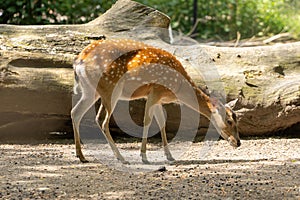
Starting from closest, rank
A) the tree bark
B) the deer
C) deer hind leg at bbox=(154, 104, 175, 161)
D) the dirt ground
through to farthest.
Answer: the dirt ground
the deer
deer hind leg at bbox=(154, 104, 175, 161)
the tree bark

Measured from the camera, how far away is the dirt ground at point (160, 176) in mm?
4754

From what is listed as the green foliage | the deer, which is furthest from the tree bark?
the green foliage

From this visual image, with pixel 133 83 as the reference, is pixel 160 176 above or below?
below

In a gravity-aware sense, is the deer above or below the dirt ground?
above

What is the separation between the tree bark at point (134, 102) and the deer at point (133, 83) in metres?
0.67

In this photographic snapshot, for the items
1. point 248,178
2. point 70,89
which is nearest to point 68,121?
point 70,89

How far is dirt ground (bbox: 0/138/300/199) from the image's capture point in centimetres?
475

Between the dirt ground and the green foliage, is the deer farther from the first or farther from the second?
the green foliage

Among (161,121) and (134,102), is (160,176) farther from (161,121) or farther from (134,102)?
(134,102)

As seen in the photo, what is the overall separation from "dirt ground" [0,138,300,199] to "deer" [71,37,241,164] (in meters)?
0.32

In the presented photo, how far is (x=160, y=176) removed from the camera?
5.37 meters

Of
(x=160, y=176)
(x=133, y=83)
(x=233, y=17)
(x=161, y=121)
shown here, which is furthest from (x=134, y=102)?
(x=233, y=17)

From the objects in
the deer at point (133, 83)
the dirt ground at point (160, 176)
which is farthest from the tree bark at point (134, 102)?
the deer at point (133, 83)

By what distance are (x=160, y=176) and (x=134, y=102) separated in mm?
1782
